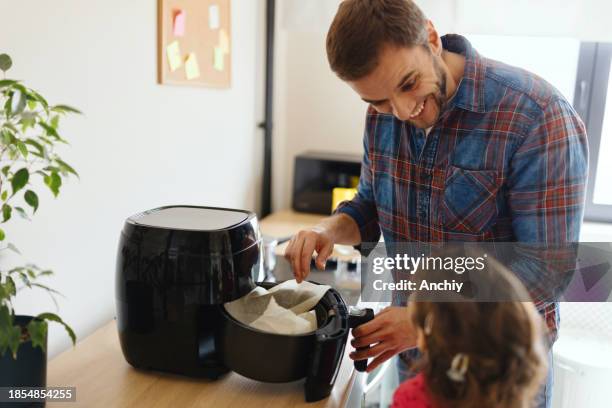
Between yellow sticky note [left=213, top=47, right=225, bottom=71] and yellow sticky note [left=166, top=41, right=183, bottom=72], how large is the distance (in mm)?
246

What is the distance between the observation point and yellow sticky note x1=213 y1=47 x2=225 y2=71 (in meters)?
1.94

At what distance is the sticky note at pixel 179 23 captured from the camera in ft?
5.46

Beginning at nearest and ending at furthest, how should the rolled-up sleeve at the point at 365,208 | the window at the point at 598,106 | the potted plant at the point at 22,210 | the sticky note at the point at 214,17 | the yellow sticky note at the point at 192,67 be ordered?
the potted plant at the point at 22,210 → the rolled-up sleeve at the point at 365,208 → the yellow sticky note at the point at 192,67 → the sticky note at the point at 214,17 → the window at the point at 598,106

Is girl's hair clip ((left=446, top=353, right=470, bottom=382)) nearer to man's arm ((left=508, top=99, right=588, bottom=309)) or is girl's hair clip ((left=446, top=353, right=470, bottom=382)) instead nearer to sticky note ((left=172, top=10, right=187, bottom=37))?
man's arm ((left=508, top=99, right=588, bottom=309))

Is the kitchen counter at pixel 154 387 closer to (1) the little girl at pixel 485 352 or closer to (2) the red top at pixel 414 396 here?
(2) the red top at pixel 414 396

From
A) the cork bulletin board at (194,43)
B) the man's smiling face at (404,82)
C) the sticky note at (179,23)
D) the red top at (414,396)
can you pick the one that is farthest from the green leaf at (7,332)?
the sticky note at (179,23)

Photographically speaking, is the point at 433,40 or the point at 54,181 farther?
the point at 433,40

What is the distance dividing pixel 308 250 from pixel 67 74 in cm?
60

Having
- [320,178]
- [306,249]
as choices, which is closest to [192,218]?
[306,249]

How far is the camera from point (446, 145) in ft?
3.80

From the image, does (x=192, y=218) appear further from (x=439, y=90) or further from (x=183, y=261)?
(x=439, y=90)

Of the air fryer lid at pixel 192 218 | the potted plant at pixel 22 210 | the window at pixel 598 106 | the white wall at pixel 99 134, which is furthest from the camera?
the window at pixel 598 106

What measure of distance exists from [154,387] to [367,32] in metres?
0.69

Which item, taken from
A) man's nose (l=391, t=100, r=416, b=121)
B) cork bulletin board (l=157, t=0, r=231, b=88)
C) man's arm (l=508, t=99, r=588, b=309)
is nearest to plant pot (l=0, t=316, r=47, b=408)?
man's nose (l=391, t=100, r=416, b=121)
